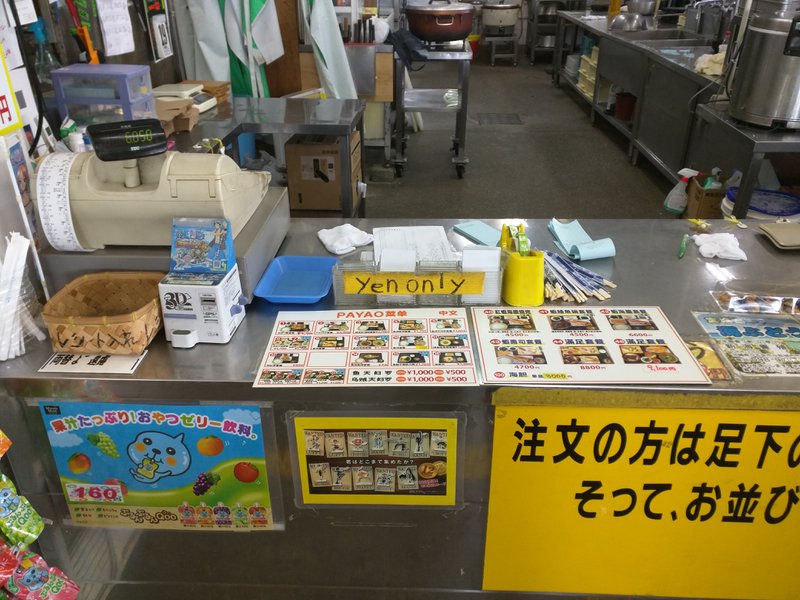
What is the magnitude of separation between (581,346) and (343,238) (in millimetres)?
715

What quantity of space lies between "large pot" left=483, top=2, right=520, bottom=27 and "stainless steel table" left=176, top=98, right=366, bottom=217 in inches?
247

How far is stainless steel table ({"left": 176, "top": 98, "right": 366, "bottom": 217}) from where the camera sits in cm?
289

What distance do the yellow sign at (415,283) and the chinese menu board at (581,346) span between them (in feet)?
0.23

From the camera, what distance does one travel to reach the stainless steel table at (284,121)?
289cm

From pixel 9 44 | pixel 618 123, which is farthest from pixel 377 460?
pixel 618 123

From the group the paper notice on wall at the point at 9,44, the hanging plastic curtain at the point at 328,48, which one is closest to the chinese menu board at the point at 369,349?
the paper notice on wall at the point at 9,44

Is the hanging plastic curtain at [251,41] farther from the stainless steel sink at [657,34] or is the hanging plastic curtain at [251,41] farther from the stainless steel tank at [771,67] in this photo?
the stainless steel sink at [657,34]

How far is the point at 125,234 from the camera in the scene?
1.35 m

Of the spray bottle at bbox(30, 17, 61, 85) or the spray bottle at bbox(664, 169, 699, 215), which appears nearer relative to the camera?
the spray bottle at bbox(30, 17, 61, 85)

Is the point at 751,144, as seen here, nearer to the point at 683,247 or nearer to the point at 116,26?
the point at 683,247

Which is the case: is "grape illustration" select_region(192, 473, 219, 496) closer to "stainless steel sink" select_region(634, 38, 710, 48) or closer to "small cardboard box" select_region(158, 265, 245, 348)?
"small cardboard box" select_region(158, 265, 245, 348)

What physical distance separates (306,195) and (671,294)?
8.46ft

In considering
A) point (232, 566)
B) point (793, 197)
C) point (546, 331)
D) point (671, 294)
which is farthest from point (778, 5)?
point (232, 566)

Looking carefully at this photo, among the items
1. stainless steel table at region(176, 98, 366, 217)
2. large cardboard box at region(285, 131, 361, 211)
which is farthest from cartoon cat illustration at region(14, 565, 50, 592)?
large cardboard box at region(285, 131, 361, 211)
